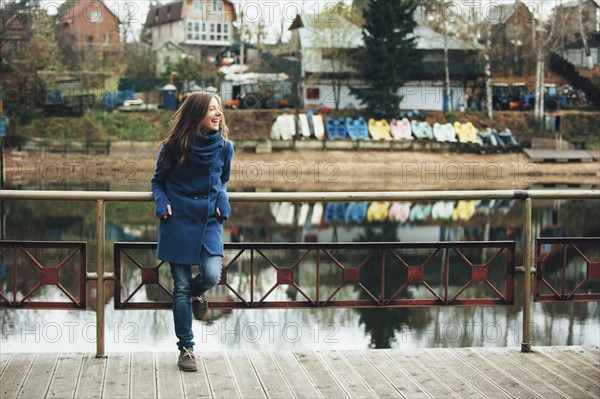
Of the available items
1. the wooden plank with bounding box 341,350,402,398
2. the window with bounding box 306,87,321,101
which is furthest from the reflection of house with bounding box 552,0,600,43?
the wooden plank with bounding box 341,350,402,398

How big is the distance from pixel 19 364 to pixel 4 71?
119 ft

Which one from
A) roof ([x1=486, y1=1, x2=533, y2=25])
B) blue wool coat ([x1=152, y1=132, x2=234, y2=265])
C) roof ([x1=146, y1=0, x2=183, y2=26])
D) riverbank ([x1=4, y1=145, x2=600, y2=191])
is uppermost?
roof ([x1=146, y1=0, x2=183, y2=26])

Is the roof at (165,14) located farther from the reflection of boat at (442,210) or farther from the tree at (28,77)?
the reflection of boat at (442,210)

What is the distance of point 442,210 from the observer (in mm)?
26750

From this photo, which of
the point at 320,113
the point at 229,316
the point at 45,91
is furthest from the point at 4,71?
the point at 229,316

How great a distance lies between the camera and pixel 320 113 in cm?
4319

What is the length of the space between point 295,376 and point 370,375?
0.38m

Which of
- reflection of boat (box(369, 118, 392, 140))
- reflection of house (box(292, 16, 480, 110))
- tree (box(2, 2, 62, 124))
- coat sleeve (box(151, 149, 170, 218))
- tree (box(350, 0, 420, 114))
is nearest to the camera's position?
coat sleeve (box(151, 149, 170, 218))

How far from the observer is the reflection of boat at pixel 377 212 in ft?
79.5

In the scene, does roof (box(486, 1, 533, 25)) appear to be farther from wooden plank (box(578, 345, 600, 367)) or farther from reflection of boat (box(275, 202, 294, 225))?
wooden plank (box(578, 345, 600, 367))

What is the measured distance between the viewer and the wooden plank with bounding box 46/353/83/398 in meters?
4.81

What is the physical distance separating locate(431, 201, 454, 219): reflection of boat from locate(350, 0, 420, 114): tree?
14.0 meters

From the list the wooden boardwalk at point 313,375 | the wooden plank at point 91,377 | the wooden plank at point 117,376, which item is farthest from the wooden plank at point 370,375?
the wooden plank at point 91,377

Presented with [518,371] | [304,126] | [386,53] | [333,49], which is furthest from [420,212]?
[518,371]
